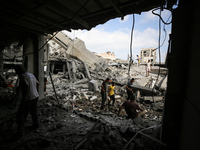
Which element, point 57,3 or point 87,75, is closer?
point 57,3

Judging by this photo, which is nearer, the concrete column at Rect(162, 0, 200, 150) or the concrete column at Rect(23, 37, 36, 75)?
the concrete column at Rect(162, 0, 200, 150)

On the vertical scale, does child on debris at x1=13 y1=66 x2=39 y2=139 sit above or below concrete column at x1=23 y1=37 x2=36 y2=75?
below

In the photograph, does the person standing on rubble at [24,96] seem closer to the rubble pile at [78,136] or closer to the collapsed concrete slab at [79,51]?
the rubble pile at [78,136]

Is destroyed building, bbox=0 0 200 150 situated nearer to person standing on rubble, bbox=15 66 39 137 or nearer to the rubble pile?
the rubble pile

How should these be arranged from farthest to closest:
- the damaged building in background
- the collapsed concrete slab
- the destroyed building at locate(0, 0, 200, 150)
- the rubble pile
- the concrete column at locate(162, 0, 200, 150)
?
the collapsed concrete slab → the damaged building in background → the rubble pile → the concrete column at locate(162, 0, 200, 150) → the destroyed building at locate(0, 0, 200, 150)

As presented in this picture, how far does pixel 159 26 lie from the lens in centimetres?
306

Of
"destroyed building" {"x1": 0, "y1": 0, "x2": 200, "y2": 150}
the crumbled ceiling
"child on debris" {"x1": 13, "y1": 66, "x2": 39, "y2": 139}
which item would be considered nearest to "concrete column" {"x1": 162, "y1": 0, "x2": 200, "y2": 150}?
"destroyed building" {"x1": 0, "y1": 0, "x2": 200, "y2": 150}

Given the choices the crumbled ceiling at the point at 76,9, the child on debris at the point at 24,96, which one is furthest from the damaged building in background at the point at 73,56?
the child on debris at the point at 24,96

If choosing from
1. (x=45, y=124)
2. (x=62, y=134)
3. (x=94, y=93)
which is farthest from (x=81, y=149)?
(x=94, y=93)

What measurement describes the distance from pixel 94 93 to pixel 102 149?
743cm

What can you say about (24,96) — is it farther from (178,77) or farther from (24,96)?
(178,77)

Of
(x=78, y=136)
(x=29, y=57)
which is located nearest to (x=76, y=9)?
(x=78, y=136)

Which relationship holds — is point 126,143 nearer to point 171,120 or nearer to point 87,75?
point 171,120

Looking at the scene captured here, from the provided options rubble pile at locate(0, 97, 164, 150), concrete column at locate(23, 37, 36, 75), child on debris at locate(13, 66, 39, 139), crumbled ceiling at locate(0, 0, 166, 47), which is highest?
crumbled ceiling at locate(0, 0, 166, 47)
